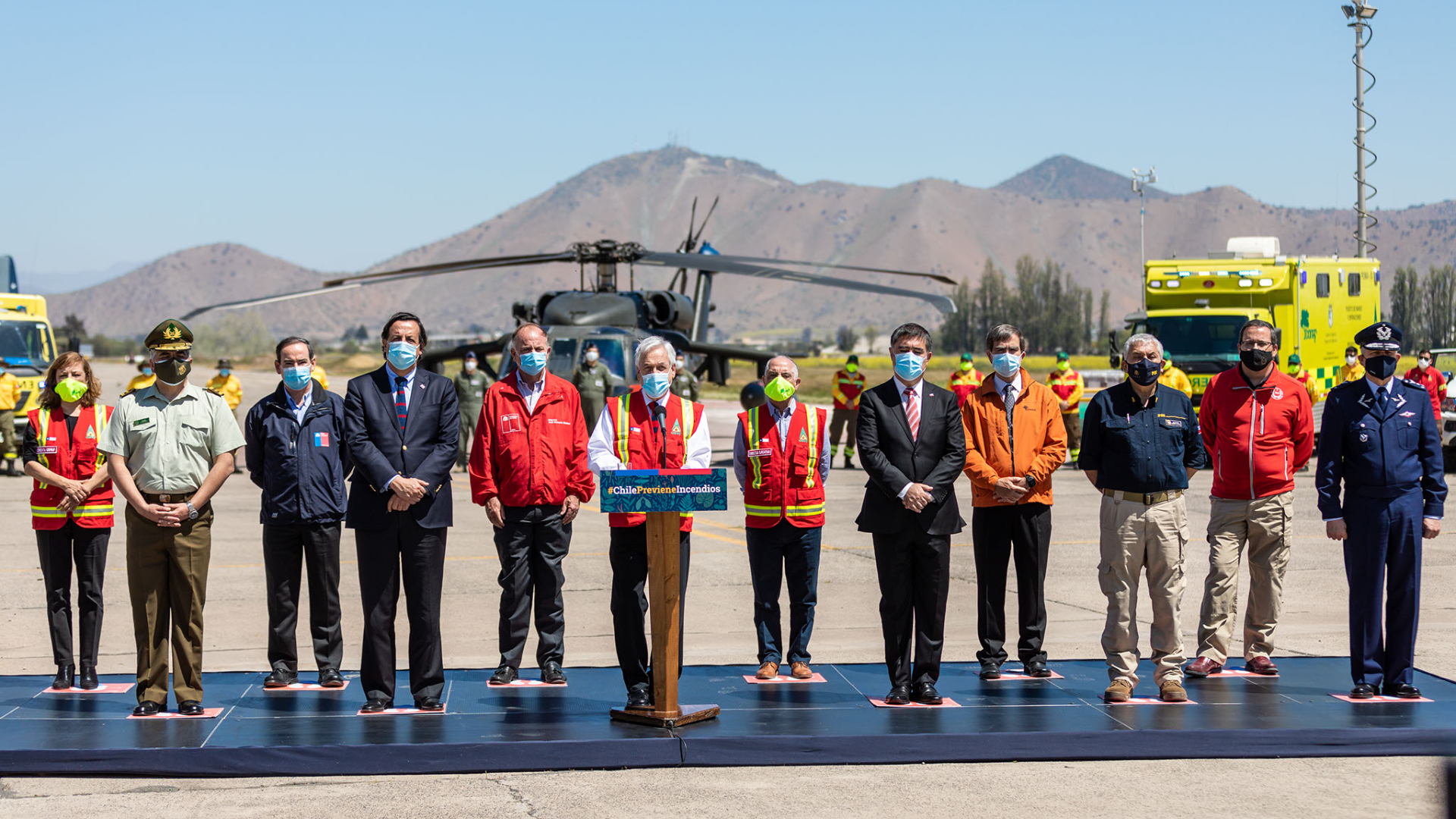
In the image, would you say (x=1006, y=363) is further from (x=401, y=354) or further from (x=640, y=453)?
(x=401, y=354)

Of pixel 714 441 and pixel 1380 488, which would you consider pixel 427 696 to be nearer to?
pixel 1380 488

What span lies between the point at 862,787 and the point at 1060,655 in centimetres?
317

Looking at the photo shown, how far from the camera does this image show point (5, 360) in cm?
2166

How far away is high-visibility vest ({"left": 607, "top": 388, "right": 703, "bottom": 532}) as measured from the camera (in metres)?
7.04

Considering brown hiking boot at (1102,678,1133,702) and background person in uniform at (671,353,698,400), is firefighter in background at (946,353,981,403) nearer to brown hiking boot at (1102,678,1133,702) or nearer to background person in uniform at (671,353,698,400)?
background person in uniform at (671,353,698,400)

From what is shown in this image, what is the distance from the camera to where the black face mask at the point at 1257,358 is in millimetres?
7570

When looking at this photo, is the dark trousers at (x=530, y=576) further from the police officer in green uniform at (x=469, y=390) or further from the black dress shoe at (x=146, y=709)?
the police officer in green uniform at (x=469, y=390)

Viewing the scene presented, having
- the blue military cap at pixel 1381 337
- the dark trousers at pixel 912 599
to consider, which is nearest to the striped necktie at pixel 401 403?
the dark trousers at pixel 912 599

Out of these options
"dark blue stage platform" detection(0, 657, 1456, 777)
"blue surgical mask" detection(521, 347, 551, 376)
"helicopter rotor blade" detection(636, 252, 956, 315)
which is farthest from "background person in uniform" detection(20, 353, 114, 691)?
"helicopter rotor blade" detection(636, 252, 956, 315)

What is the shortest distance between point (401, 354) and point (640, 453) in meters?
1.30

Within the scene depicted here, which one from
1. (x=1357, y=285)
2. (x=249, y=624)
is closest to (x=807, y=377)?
(x=1357, y=285)

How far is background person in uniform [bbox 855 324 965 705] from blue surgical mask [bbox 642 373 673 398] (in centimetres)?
103

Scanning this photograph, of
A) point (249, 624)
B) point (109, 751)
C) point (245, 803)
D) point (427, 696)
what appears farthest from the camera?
point (249, 624)

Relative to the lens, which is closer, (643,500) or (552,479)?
(643,500)
